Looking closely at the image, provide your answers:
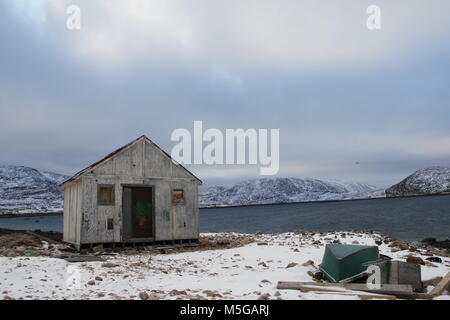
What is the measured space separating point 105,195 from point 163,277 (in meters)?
8.05

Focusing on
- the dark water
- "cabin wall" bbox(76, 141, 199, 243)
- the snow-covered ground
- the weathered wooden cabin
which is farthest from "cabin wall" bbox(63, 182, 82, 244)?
the dark water

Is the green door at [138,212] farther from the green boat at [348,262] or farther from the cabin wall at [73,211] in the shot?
the green boat at [348,262]

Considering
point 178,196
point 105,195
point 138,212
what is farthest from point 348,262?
point 105,195

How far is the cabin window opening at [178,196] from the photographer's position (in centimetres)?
2009

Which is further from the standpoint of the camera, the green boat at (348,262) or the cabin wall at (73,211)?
the cabin wall at (73,211)

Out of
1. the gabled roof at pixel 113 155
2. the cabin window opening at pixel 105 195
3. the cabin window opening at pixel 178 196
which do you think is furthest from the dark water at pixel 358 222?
the cabin window opening at pixel 105 195

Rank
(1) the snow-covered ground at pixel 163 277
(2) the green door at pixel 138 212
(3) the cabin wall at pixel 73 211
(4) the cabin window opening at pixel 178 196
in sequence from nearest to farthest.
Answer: (1) the snow-covered ground at pixel 163 277
(3) the cabin wall at pixel 73 211
(2) the green door at pixel 138 212
(4) the cabin window opening at pixel 178 196

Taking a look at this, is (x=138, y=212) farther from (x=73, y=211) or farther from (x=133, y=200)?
(x=73, y=211)

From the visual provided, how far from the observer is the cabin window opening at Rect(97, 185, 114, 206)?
1800 cm

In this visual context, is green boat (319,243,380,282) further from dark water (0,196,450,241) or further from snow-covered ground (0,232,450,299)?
dark water (0,196,450,241)

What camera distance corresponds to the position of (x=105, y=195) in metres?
18.2

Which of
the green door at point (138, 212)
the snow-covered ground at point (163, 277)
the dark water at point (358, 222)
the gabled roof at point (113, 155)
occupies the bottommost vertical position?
the dark water at point (358, 222)
